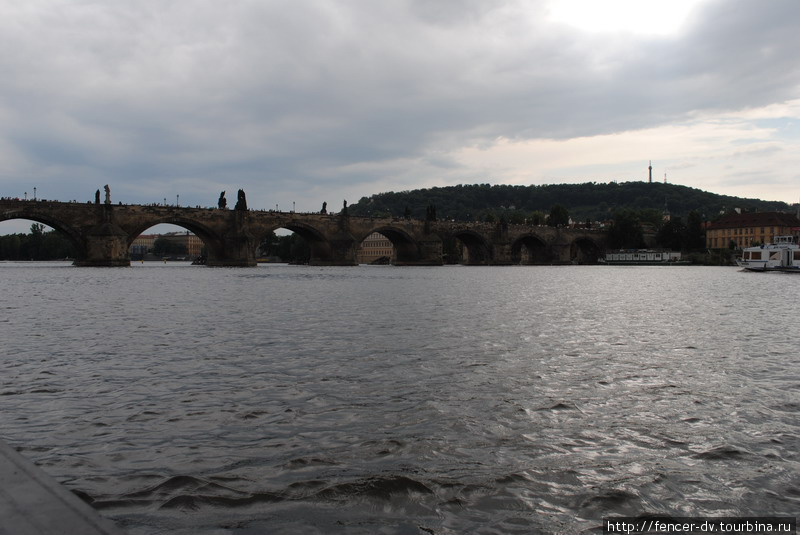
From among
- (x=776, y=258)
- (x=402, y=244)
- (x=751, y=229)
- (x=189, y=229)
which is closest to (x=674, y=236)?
(x=751, y=229)

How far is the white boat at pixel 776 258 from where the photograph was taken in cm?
6944

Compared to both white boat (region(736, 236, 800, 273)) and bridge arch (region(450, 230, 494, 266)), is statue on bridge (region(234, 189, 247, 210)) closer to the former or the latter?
bridge arch (region(450, 230, 494, 266))

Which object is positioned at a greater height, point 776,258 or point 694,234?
point 694,234

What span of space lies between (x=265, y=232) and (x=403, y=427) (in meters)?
75.5

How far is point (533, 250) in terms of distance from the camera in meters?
135

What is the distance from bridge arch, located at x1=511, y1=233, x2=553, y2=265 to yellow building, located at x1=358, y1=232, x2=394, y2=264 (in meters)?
42.4

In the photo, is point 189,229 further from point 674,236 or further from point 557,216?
point 674,236

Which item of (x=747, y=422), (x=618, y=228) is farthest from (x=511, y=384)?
(x=618, y=228)

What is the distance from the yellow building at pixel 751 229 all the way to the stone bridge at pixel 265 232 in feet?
90.9

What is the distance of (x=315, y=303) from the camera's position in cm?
2375

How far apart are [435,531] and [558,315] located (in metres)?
16.5

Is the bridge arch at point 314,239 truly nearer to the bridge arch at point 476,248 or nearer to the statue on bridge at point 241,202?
the statue on bridge at point 241,202

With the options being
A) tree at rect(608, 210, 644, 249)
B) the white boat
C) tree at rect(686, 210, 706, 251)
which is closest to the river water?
the white boat

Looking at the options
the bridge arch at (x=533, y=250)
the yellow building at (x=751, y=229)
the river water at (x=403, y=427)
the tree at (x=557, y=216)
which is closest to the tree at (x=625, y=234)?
the tree at (x=557, y=216)
